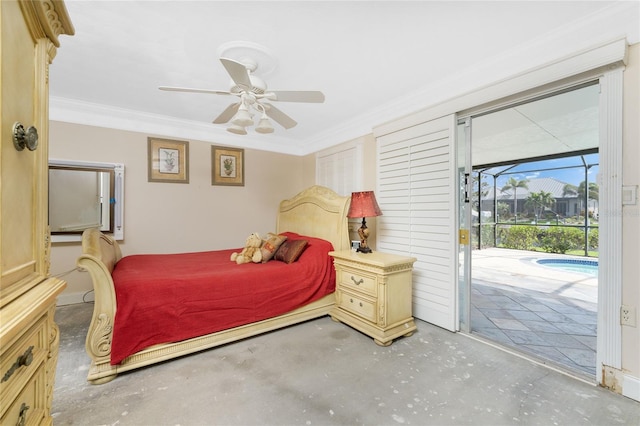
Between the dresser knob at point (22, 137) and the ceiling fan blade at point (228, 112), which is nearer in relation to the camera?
the dresser knob at point (22, 137)

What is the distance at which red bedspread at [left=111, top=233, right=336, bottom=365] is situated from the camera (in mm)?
1918

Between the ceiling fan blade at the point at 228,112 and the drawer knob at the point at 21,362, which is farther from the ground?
the ceiling fan blade at the point at 228,112

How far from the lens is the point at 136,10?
5.42 feet

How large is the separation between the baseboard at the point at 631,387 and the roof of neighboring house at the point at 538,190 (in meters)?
6.18

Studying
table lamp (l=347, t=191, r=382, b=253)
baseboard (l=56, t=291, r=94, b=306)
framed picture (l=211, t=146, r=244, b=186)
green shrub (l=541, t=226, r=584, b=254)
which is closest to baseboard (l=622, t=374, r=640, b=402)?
table lamp (l=347, t=191, r=382, b=253)

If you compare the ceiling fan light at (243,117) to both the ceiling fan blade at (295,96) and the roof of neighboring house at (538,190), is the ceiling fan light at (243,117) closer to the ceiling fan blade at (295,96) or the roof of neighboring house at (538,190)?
the ceiling fan blade at (295,96)

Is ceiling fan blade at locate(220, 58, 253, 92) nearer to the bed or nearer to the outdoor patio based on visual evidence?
the bed

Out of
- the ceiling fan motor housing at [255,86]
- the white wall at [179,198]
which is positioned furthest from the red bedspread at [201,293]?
the ceiling fan motor housing at [255,86]

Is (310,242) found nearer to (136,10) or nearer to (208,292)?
(208,292)

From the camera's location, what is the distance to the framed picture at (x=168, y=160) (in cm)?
353

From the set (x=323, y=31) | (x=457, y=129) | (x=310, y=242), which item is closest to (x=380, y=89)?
(x=457, y=129)

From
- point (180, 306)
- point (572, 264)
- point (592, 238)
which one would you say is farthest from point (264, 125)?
point (592, 238)

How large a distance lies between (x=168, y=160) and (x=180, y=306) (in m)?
2.33

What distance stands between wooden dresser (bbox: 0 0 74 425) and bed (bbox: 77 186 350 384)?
1102 millimetres
